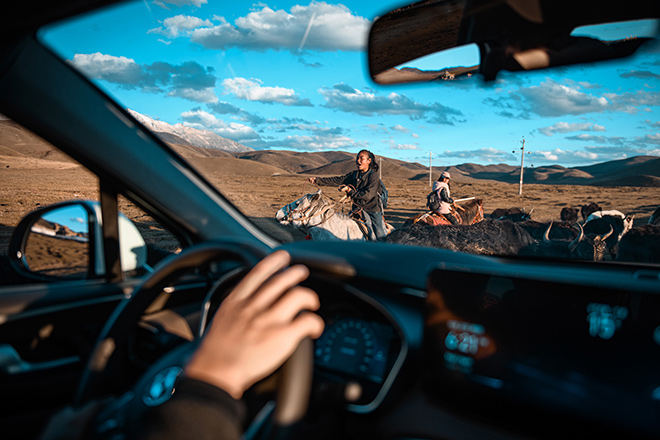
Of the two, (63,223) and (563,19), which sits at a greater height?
(563,19)

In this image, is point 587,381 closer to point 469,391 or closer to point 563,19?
point 469,391

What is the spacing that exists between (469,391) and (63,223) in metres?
2.63

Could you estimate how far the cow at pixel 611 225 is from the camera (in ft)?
10.4

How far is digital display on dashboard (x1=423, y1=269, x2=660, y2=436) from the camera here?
1.20 meters

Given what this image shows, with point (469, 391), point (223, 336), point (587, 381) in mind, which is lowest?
point (469, 391)

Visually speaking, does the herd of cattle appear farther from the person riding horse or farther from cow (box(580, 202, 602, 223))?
the person riding horse

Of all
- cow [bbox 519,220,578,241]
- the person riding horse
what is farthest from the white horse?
cow [bbox 519,220,578,241]

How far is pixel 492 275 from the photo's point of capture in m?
1.39

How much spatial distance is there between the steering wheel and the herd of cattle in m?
1.71

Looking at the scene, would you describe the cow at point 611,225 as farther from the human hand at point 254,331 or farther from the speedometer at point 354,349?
the human hand at point 254,331

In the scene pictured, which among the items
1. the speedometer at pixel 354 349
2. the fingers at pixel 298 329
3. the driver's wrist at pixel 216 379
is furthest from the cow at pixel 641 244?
the driver's wrist at pixel 216 379

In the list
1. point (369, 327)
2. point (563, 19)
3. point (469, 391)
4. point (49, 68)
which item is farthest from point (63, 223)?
point (563, 19)

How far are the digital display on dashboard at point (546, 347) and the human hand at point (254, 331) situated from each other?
58 centimetres

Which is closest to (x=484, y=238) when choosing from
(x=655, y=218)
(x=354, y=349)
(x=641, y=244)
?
(x=641, y=244)
